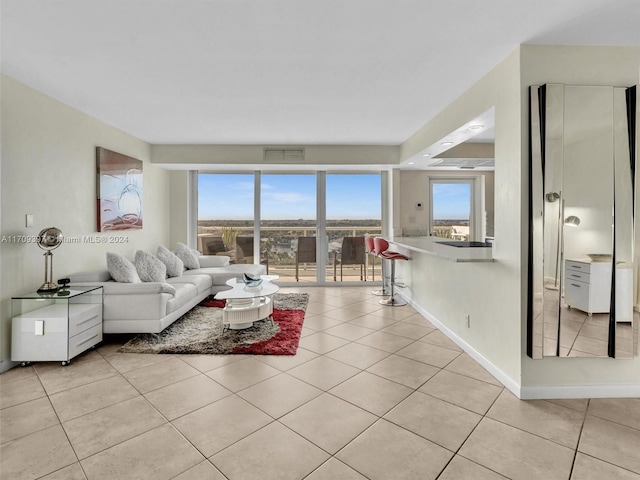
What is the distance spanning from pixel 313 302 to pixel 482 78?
358 cm

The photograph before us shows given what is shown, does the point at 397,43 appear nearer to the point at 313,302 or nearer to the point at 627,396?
the point at 627,396

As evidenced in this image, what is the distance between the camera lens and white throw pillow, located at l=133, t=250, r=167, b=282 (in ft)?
13.3

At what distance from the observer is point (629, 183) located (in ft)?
7.39

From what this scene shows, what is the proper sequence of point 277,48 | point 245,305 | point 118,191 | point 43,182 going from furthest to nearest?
point 118,191 < point 245,305 < point 43,182 < point 277,48

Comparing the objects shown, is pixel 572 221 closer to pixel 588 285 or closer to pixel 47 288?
pixel 588 285

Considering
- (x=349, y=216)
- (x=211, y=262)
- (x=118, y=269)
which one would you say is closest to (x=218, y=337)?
(x=118, y=269)

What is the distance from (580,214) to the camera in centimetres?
227

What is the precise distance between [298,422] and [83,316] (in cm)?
230

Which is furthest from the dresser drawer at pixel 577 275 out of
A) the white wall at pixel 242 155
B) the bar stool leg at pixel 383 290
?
the white wall at pixel 242 155

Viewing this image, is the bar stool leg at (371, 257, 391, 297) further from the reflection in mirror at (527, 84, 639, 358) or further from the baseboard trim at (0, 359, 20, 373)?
the baseboard trim at (0, 359, 20, 373)

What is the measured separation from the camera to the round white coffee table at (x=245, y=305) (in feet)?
11.9

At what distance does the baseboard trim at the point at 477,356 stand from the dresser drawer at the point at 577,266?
35.4 inches

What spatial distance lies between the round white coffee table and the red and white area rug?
0.14 metres

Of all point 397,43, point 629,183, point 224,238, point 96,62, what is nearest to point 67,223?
point 96,62
